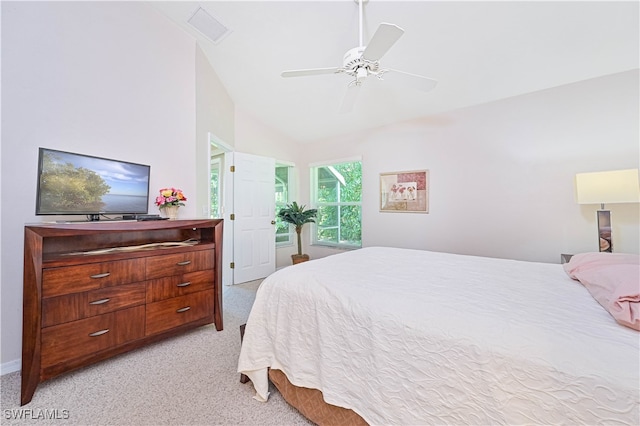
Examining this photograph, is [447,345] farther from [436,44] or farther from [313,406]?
[436,44]

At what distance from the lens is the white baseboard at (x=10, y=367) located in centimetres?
169

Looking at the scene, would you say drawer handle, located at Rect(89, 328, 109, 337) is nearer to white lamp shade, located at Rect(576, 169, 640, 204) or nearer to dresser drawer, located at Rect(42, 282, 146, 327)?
dresser drawer, located at Rect(42, 282, 146, 327)

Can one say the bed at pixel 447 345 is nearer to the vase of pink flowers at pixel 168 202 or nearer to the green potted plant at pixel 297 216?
the vase of pink flowers at pixel 168 202

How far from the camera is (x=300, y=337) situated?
4.37 feet

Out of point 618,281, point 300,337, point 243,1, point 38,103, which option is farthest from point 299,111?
point 618,281

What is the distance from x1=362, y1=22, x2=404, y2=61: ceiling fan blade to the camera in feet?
4.49

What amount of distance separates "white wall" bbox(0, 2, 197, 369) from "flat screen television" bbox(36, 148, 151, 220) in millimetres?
236

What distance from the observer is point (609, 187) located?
2.11 metres

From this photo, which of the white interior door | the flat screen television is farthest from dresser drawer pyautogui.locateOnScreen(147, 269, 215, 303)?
the white interior door

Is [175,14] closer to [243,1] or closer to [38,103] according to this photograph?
[243,1]

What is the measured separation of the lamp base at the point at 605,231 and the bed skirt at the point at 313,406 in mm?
2656

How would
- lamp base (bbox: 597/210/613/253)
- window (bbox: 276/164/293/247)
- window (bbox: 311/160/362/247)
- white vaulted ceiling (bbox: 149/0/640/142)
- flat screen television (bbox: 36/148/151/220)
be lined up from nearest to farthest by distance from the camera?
flat screen television (bbox: 36/148/151/220) → white vaulted ceiling (bbox: 149/0/640/142) → lamp base (bbox: 597/210/613/253) → window (bbox: 311/160/362/247) → window (bbox: 276/164/293/247)

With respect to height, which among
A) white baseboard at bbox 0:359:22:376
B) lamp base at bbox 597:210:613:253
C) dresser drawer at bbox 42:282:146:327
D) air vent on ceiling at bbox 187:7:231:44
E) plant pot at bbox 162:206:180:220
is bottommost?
white baseboard at bbox 0:359:22:376

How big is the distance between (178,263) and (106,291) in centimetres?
49
